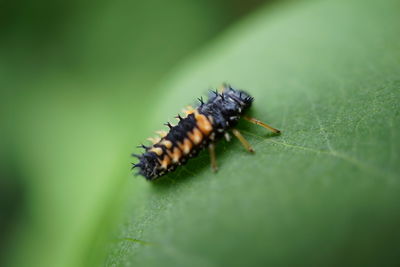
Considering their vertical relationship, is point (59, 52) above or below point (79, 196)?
above

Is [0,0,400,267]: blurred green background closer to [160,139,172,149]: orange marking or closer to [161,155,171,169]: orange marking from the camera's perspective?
[161,155,171,169]: orange marking

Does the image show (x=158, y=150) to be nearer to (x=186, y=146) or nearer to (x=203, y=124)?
(x=186, y=146)

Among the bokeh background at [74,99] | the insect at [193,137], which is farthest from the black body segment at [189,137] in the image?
the bokeh background at [74,99]

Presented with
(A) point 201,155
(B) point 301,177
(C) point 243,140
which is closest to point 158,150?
(A) point 201,155

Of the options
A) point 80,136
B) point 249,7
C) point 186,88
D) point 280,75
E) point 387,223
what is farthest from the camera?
point 249,7

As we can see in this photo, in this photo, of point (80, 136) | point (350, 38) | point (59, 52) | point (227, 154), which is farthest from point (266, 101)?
point (59, 52)

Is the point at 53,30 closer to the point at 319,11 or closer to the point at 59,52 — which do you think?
the point at 59,52

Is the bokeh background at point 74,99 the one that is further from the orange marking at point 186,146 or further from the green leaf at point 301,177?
the green leaf at point 301,177
